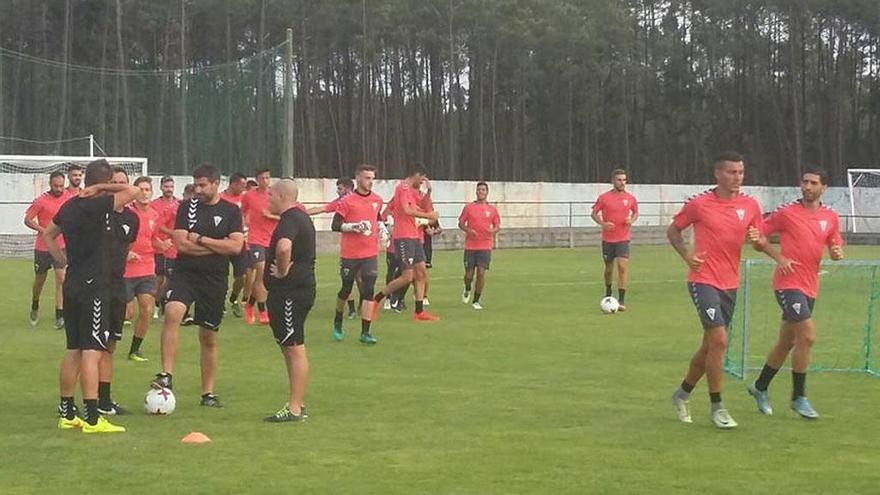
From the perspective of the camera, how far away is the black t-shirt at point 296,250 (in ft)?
33.6

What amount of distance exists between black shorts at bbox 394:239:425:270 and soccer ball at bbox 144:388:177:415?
794cm

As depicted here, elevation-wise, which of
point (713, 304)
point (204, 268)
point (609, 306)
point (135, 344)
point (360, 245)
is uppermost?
point (204, 268)

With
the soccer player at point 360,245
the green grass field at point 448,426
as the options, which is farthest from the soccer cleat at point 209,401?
the soccer player at point 360,245

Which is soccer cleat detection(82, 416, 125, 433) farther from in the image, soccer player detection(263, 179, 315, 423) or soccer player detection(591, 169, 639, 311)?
soccer player detection(591, 169, 639, 311)

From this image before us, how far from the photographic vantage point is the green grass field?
8.28m

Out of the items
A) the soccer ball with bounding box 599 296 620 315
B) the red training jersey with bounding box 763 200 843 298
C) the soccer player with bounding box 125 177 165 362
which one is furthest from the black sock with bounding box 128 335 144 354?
the soccer ball with bounding box 599 296 620 315

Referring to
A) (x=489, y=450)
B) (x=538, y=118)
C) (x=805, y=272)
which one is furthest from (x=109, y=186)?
(x=538, y=118)

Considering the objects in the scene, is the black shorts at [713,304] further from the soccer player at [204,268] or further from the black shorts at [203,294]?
the black shorts at [203,294]

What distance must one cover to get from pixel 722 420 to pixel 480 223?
40.4ft

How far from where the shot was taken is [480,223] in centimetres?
2225

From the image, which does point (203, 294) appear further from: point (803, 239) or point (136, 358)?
point (803, 239)

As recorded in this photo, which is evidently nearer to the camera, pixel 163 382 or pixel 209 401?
pixel 163 382

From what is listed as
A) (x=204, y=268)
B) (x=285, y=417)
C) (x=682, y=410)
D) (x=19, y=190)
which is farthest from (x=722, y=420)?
(x=19, y=190)

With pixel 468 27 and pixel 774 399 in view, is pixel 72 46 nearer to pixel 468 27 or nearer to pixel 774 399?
pixel 468 27
